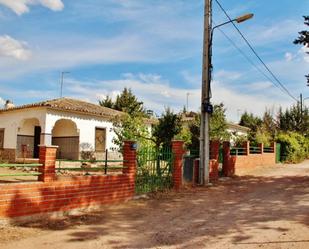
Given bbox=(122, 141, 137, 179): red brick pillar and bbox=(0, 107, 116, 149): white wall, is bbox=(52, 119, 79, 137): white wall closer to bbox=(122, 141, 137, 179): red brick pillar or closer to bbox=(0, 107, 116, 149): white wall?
bbox=(0, 107, 116, 149): white wall

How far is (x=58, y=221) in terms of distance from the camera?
8.30 meters

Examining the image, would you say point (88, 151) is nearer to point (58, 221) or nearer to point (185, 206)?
point (185, 206)

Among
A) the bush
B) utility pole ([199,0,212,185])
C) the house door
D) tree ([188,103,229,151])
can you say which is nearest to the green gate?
utility pole ([199,0,212,185])

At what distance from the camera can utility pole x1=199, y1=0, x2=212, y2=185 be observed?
585 inches

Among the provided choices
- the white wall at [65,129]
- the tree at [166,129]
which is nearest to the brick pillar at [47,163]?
the tree at [166,129]

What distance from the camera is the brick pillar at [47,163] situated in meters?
8.30

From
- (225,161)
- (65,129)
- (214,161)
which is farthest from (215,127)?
(65,129)

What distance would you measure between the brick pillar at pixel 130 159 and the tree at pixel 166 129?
224 inches

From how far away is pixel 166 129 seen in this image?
56.0 ft

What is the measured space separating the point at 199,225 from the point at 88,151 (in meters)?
17.0

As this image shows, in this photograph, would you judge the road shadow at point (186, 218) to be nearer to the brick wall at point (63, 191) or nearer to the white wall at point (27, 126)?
the brick wall at point (63, 191)

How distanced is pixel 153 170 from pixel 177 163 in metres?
1.32

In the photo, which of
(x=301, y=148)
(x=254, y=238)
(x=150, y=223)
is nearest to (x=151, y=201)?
(x=150, y=223)

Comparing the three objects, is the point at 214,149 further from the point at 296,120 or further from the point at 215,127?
the point at 296,120
